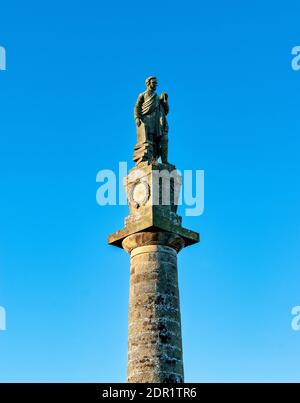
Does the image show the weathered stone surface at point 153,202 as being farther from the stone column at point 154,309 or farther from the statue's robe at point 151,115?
the statue's robe at point 151,115

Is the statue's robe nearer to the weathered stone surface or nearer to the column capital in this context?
the weathered stone surface

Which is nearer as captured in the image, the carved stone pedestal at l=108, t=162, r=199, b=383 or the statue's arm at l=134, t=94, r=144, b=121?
the carved stone pedestal at l=108, t=162, r=199, b=383

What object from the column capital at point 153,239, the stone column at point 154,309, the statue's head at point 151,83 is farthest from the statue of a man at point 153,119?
the stone column at point 154,309

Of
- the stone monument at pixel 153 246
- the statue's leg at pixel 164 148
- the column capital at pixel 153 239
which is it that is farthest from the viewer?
the statue's leg at pixel 164 148

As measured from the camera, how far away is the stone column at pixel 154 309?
14.6 metres

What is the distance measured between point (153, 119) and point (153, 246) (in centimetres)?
335

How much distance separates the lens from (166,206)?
53.3 ft

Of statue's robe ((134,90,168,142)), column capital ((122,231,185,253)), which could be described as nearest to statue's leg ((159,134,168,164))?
statue's robe ((134,90,168,142))

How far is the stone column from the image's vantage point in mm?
A: 14617
